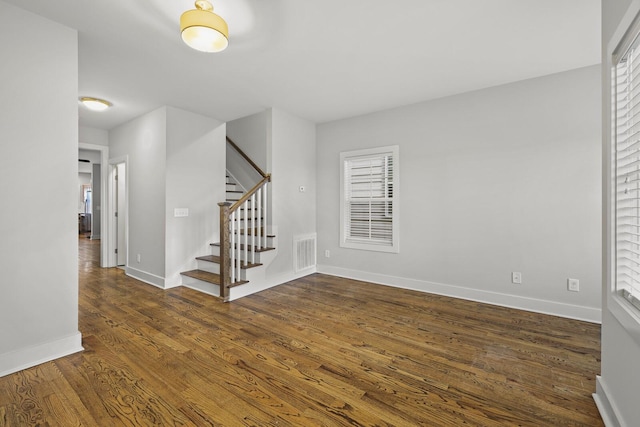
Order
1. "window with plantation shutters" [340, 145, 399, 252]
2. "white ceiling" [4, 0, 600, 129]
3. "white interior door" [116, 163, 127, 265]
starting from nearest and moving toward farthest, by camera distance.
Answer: "white ceiling" [4, 0, 600, 129]
"window with plantation shutters" [340, 145, 399, 252]
"white interior door" [116, 163, 127, 265]

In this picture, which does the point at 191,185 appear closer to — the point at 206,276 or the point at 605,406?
the point at 206,276

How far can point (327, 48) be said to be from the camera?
2619 millimetres

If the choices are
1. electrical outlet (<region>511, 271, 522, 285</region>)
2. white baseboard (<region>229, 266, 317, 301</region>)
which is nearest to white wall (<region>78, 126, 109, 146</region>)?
white baseboard (<region>229, 266, 317, 301</region>)

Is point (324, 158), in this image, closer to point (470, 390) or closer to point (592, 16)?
point (592, 16)

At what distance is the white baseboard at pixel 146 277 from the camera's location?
4.09 meters

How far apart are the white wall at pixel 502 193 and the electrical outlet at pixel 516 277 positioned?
42 mm

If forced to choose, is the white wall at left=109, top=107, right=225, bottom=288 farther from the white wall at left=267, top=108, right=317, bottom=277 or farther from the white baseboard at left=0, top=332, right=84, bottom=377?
the white baseboard at left=0, top=332, right=84, bottom=377

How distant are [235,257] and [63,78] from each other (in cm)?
248

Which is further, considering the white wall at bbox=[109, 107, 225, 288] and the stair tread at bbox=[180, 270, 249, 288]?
the white wall at bbox=[109, 107, 225, 288]

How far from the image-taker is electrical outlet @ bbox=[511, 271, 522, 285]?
3.26 metres

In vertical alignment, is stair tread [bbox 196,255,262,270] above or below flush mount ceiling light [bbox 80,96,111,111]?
below

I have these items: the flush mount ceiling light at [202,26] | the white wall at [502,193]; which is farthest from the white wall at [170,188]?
the white wall at [502,193]

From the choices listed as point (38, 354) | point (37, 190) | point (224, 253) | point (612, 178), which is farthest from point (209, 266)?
point (612, 178)

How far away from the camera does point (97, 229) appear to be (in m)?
9.20
